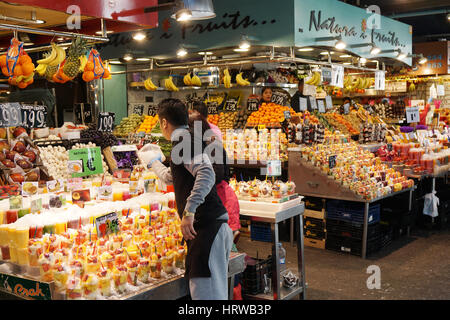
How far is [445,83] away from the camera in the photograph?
14367 mm

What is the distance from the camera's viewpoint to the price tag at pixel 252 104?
9.28 metres

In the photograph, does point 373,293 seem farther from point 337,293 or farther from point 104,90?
point 104,90

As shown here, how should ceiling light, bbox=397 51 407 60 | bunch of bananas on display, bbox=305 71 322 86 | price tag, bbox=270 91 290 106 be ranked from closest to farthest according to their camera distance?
bunch of bananas on display, bbox=305 71 322 86
price tag, bbox=270 91 290 106
ceiling light, bbox=397 51 407 60

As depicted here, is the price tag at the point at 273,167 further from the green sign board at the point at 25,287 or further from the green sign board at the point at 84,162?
the green sign board at the point at 25,287

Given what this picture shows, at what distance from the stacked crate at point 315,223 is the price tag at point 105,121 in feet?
9.33

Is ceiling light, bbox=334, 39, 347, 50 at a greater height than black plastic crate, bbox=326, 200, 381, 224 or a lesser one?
greater

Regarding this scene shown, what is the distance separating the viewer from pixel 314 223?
21.3ft

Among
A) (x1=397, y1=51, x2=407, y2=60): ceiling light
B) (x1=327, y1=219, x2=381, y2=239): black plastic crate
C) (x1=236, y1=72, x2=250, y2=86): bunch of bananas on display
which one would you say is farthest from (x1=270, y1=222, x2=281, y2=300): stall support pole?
(x1=397, y1=51, x2=407, y2=60): ceiling light

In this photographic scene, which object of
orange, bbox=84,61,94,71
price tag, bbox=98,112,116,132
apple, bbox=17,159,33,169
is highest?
orange, bbox=84,61,94,71

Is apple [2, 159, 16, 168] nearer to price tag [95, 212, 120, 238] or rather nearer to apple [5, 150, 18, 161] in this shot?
apple [5, 150, 18, 161]

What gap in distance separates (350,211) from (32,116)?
4.00 meters

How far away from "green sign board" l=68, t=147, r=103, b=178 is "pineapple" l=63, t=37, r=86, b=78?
1.30m

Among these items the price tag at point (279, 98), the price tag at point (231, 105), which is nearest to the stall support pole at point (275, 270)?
the price tag at point (279, 98)

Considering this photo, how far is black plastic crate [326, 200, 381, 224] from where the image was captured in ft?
19.9
